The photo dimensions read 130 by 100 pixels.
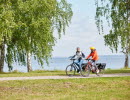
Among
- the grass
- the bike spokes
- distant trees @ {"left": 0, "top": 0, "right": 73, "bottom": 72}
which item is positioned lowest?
the grass

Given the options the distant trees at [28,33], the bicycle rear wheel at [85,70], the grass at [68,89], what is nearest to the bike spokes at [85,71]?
the bicycle rear wheel at [85,70]

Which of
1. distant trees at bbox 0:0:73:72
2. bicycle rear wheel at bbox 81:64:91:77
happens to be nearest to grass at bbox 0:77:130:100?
bicycle rear wheel at bbox 81:64:91:77

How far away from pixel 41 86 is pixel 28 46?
15.0 m

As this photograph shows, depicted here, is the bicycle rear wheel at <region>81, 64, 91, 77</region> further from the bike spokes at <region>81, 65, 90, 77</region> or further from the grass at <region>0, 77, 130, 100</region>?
the grass at <region>0, 77, 130, 100</region>

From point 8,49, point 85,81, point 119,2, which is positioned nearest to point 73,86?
point 85,81

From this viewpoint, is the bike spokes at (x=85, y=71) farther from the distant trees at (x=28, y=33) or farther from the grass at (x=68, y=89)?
the distant trees at (x=28, y=33)

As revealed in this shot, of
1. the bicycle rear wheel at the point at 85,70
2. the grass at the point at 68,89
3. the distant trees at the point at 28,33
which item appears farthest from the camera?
the distant trees at the point at 28,33

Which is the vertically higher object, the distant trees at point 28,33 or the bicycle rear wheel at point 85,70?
the distant trees at point 28,33

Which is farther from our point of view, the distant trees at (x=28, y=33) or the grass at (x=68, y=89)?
the distant trees at (x=28, y=33)

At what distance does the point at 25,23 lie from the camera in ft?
102

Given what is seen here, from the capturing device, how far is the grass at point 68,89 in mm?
14234

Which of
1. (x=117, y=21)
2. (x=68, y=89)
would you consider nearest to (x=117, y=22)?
(x=117, y=21)

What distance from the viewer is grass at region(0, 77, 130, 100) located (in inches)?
560

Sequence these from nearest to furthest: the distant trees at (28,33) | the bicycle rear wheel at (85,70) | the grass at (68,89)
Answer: the grass at (68,89) < the bicycle rear wheel at (85,70) < the distant trees at (28,33)
